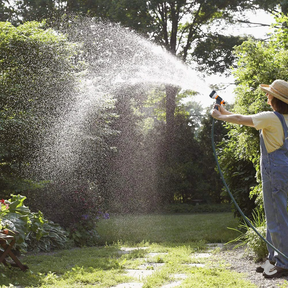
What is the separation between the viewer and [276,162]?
138 inches

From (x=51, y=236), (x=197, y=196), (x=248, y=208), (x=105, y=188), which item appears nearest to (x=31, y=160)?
(x=51, y=236)

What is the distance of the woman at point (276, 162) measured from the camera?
3480mm

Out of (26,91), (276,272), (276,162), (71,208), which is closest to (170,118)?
(26,91)

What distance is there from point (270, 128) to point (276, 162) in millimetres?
294

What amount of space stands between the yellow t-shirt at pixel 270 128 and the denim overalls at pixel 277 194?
0.13 ft

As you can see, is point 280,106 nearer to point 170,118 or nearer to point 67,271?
point 67,271

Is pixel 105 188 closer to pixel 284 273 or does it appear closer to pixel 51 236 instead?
pixel 51 236

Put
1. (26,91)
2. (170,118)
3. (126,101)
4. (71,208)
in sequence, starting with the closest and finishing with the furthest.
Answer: (71,208), (26,91), (126,101), (170,118)

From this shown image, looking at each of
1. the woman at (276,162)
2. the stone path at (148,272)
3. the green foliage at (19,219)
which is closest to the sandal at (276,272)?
the woman at (276,162)

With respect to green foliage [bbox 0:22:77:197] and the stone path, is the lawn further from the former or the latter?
green foliage [bbox 0:22:77:197]

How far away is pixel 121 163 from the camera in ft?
46.9

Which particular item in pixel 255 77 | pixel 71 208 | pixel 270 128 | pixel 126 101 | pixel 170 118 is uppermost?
pixel 126 101

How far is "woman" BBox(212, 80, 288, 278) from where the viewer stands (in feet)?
11.4

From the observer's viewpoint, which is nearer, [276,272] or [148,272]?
[276,272]
